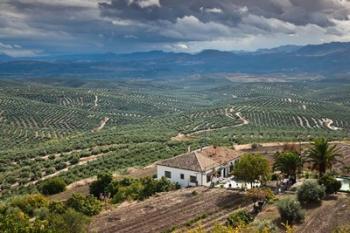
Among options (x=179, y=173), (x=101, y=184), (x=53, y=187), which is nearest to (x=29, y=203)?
(x=101, y=184)

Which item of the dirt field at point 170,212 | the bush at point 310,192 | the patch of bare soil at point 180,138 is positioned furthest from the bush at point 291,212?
the patch of bare soil at point 180,138

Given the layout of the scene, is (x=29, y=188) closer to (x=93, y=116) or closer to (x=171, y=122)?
(x=171, y=122)

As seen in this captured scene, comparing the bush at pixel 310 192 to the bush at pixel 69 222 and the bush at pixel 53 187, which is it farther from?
the bush at pixel 53 187

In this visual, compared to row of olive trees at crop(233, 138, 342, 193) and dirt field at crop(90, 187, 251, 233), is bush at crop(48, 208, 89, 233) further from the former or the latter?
row of olive trees at crop(233, 138, 342, 193)

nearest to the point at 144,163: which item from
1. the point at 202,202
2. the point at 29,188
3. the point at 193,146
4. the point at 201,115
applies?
the point at 193,146

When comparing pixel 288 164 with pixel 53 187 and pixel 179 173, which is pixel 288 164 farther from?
pixel 53 187
